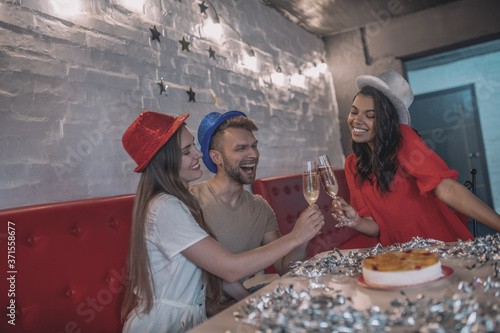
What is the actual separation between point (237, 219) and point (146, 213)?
2.53 feet

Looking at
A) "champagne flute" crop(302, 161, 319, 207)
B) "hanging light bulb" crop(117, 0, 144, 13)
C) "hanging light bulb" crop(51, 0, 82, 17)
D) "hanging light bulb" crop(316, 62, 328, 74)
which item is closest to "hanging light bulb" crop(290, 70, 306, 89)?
"hanging light bulb" crop(316, 62, 328, 74)

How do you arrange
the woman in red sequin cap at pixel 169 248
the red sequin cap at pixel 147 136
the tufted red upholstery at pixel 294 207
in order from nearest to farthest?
1. the woman in red sequin cap at pixel 169 248
2. the red sequin cap at pixel 147 136
3. the tufted red upholstery at pixel 294 207

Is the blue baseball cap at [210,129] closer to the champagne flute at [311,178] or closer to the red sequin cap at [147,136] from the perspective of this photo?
the red sequin cap at [147,136]

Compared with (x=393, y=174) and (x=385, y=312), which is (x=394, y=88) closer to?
(x=393, y=174)

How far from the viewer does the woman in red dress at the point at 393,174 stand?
81.9 inches

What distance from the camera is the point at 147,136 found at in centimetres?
154

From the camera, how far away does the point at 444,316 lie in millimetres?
780

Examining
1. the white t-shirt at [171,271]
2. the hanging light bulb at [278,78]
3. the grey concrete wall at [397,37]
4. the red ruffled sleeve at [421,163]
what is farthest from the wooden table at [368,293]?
the grey concrete wall at [397,37]

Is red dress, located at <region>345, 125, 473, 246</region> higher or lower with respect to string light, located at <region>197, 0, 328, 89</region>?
lower

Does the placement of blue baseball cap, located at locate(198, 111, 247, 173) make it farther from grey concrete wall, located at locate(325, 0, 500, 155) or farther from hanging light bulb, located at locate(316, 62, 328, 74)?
grey concrete wall, located at locate(325, 0, 500, 155)

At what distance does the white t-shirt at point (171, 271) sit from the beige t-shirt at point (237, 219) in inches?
24.8

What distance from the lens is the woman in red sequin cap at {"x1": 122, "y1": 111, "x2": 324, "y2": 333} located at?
4.40 ft

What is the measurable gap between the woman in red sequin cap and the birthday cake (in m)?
0.37

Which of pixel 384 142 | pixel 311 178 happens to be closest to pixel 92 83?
pixel 311 178
